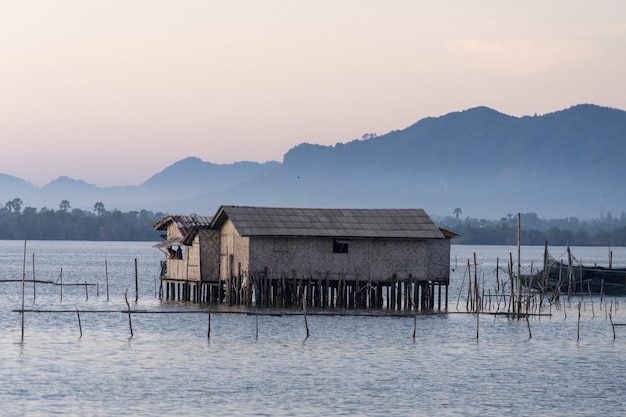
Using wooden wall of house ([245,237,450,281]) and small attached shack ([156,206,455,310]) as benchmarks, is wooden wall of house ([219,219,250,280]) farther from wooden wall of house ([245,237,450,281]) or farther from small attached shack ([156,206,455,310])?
wooden wall of house ([245,237,450,281])

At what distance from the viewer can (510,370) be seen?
1390 inches

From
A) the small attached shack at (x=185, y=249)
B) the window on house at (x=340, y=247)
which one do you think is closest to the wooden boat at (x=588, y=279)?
the window on house at (x=340, y=247)

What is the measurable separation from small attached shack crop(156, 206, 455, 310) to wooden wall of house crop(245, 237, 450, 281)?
0.04m

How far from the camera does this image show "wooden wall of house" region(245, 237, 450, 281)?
4969 cm

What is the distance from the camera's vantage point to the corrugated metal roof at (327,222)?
49719 millimetres

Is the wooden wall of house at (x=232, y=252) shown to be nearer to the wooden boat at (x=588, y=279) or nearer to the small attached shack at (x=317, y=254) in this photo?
the small attached shack at (x=317, y=254)

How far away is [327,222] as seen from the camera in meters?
51.1

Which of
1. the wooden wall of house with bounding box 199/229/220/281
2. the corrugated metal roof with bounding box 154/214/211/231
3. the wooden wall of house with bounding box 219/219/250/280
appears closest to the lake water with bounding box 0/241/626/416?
the wooden wall of house with bounding box 199/229/220/281

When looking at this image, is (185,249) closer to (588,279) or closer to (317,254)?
(317,254)

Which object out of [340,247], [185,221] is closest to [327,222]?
[340,247]

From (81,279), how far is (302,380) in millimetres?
60651

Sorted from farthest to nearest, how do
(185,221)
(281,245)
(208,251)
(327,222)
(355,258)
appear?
(185,221) < (208,251) < (327,222) < (355,258) < (281,245)

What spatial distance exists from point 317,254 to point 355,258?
175 centimetres

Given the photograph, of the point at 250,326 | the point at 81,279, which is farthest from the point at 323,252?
the point at 81,279
